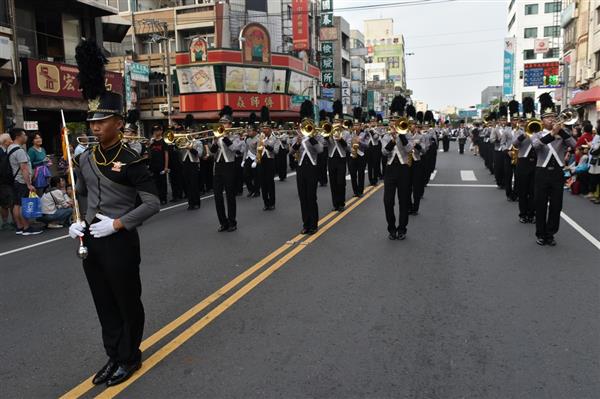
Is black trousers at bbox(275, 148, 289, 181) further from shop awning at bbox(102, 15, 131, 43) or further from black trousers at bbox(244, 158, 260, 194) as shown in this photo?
shop awning at bbox(102, 15, 131, 43)

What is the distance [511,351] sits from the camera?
4.40 m

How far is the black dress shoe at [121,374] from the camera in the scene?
13.0 ft

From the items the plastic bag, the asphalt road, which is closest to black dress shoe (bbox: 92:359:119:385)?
the asphalt road

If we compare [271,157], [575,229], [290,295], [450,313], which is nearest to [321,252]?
[290,295]

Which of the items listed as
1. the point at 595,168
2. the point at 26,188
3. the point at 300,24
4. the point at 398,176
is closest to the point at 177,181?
the point at 26,188

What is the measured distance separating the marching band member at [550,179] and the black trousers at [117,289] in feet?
21.0

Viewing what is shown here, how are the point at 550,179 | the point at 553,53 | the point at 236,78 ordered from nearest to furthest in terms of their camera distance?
the point at 550,179
the point at 236,78
the point at 553,53

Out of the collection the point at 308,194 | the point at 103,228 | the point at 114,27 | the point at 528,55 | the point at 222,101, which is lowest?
the point at 308,194

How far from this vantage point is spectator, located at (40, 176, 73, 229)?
36.2 feet

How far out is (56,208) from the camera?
36.9ft

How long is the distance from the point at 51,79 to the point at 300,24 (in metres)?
28.5

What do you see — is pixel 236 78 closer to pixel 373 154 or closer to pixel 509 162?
pixel 373 154

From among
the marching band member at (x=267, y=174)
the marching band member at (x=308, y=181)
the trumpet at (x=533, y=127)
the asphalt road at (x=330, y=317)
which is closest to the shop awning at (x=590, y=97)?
the marching band member at (x=267, y=174)

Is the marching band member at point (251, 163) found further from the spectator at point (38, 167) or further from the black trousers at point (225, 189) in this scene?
the spectator at point (38, 167)
